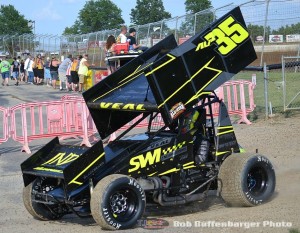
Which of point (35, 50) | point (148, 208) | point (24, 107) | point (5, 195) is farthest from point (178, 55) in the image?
point (35, 50)

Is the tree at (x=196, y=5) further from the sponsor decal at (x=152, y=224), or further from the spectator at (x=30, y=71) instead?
the sponsor decal at (x=152, y=224)

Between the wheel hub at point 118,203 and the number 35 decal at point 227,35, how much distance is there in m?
2.44

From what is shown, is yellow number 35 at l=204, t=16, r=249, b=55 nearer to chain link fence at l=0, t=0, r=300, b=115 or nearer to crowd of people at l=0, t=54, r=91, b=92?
chain link fence at l=0, t=0, r=300, b=115

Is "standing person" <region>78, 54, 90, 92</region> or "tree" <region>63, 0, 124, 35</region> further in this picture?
"tree" <region>63, 0, 124, 35</region>

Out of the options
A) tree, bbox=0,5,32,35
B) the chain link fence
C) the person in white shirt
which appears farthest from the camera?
tree, bbox=0,5,32,35

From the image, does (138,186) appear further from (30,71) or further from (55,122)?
(30,71)

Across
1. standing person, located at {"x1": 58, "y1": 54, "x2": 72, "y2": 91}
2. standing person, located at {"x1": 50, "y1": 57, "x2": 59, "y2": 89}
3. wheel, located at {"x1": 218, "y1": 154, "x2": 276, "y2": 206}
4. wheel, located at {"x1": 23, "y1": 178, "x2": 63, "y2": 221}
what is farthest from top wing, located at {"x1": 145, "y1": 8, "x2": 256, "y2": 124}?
standing person, located at {"x1": 50, "y1": 57, "x2": 59, "y2": 89}

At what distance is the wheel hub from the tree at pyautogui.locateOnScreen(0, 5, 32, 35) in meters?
128

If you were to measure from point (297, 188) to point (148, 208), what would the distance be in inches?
98.4

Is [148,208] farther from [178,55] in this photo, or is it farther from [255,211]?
[178,55]

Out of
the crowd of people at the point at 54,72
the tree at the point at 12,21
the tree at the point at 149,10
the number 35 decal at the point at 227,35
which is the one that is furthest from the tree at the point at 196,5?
the number 35 decal at the point at 227,35

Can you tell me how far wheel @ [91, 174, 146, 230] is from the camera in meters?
7.18

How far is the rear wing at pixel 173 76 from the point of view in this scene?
7.79 meters

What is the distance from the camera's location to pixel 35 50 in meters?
48.7
